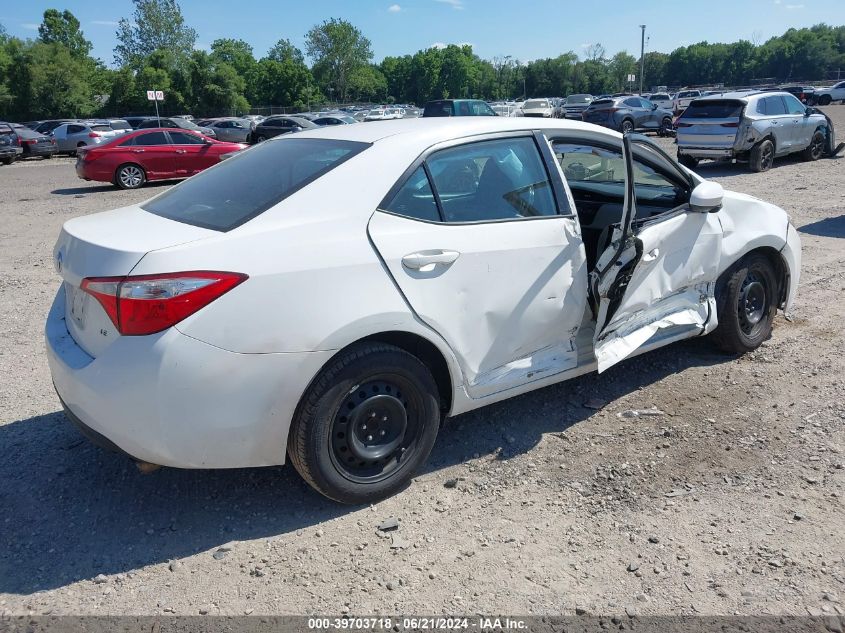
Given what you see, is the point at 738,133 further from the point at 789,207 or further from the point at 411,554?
the point at 411,554

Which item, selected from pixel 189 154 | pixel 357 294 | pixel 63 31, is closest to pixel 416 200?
pixel 357 294

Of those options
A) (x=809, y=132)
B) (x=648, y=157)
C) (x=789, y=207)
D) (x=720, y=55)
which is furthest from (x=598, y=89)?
(x=648, y=157)

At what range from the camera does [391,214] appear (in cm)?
324

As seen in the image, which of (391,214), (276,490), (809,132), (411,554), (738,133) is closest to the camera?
Result: (411,554)

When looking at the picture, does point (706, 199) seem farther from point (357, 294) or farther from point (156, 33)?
point (156, 33)

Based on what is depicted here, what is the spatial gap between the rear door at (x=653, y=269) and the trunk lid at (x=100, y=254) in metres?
2.18

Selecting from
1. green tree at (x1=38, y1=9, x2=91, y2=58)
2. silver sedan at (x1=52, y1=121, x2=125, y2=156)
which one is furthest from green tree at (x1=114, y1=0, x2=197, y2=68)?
silver sedan at (x1=52, y1=121, x2=125, y2=156)

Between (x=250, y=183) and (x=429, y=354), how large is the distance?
4.03ft

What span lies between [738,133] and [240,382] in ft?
49.8

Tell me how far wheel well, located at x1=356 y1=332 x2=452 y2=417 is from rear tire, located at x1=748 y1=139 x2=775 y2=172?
1442 cm

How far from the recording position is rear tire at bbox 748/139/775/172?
15.4 metres

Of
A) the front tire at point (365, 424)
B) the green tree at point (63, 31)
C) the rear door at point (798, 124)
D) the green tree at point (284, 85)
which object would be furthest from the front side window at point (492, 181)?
the green tree at point (63, 31)

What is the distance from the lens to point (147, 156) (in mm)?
17844

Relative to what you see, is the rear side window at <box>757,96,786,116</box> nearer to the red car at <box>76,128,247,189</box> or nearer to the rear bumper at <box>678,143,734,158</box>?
the rear bumper at <box>678,143,734,158</box>
